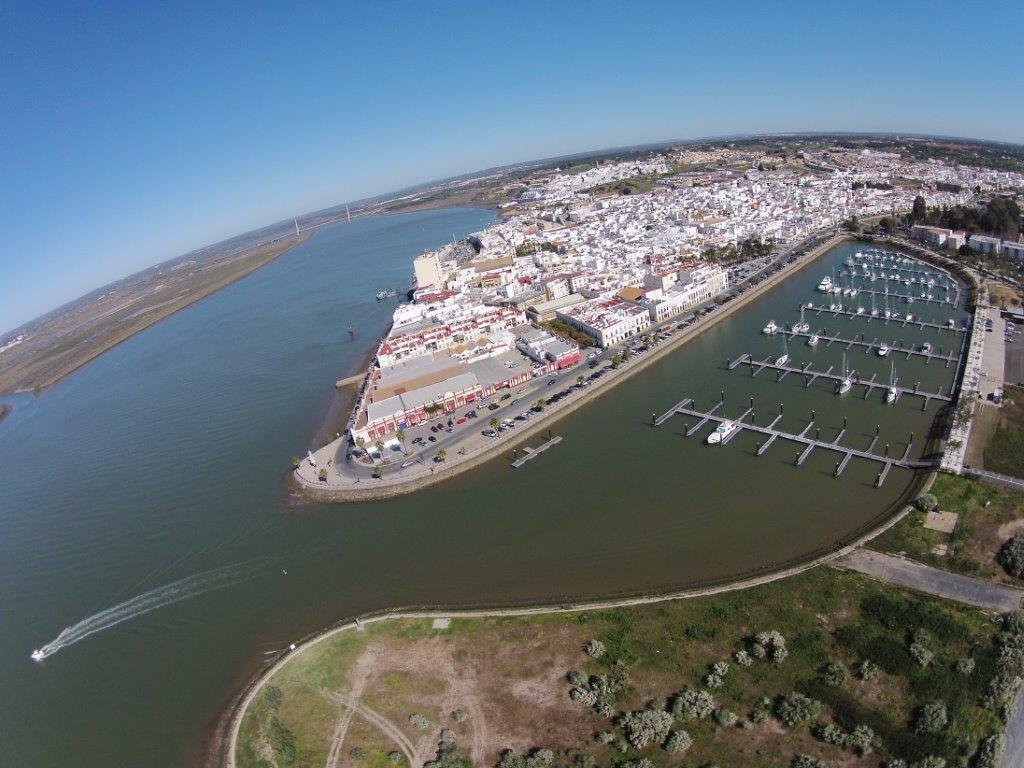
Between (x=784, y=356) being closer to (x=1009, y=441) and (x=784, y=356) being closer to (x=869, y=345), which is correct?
(x=869, y=345)

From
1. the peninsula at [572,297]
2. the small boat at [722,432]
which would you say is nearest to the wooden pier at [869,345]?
the peninsula at [572,297]

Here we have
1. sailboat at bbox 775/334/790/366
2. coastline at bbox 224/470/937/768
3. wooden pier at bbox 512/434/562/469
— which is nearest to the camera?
coastline at bbox 224/470/937/768

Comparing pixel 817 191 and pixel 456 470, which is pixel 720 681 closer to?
pixel 456 470

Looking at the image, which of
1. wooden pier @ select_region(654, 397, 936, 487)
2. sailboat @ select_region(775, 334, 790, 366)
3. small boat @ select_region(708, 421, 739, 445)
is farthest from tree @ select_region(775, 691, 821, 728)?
sailboat @ select_region(775, 334, 790, 366)

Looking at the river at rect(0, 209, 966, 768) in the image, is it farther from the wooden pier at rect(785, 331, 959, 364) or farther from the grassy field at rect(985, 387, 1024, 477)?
the grassy field at rect(985, 387, 1024, 477)

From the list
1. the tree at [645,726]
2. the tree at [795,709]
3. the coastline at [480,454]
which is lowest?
the tree at [795,709]

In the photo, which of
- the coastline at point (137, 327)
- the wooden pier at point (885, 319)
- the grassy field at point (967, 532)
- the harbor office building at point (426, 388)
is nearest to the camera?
the grassy field at point (967, 532)

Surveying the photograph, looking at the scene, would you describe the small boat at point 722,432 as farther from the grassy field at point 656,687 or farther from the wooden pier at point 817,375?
the grassy field at point 656,687
